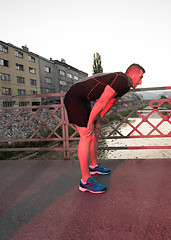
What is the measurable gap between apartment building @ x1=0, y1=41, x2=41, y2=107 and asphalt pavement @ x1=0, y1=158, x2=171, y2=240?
88.1 ft

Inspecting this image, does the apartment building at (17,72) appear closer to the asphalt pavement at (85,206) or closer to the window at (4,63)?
the window at (4,63)

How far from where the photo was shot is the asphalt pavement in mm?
1172

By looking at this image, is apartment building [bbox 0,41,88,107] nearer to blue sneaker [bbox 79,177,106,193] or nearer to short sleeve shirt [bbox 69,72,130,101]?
short sleeve shirt [bbox 69,72,130,101]

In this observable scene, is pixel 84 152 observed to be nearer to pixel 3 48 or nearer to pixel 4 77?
pixel 4 77

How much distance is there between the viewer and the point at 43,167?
8.61 feet

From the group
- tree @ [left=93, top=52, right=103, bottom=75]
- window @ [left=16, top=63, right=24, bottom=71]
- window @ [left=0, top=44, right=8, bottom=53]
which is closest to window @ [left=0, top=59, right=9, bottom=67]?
window @ [left=0, top=44, right=8, bottom=53]

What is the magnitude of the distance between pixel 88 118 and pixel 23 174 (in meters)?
1.48

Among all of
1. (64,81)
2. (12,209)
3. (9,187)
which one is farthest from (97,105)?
(64,81)

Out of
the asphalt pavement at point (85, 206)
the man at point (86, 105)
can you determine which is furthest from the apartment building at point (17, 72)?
the man at point (86, 105)

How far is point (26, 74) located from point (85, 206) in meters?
32.6

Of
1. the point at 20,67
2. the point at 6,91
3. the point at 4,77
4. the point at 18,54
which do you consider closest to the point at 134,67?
the point at 4,77

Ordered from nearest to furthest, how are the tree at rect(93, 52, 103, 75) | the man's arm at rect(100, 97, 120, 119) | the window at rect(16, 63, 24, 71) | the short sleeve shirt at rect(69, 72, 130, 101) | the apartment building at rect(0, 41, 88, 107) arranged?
the short sleeve shirt at rect(69, 72, 130, 101), the man's arm at rect(100, 97, 120, 119), the apartment building at rect(0, 41, 88, 107), the window at rect(16, 63, 24, 71), the tree at rect(93, 52, 103, 75)

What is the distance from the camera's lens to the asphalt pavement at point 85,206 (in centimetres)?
117

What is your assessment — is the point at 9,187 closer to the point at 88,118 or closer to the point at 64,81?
the point at 88,118
